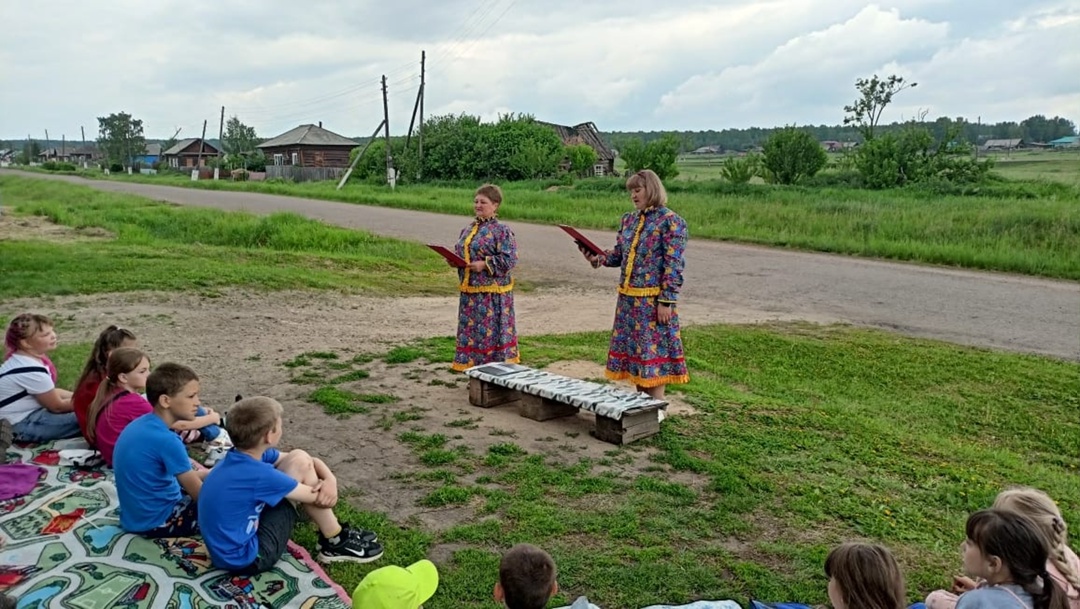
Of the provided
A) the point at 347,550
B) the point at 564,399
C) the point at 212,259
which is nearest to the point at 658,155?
the point at 212,259

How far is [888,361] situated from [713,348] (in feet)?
6.17

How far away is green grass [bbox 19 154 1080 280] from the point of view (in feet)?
55.3

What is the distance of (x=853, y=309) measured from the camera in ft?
40.3

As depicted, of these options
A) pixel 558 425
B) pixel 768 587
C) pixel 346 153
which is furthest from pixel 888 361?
pixel 346 153

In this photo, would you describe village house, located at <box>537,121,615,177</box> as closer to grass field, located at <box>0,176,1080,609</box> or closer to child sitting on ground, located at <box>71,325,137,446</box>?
grass field, located at <box>0,176,1080,609</box>

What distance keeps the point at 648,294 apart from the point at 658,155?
115 ft

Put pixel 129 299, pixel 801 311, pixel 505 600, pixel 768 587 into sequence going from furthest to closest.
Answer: pixel 801 311 < pixel 129 299 < pixel 768 587 < pixel 505 600

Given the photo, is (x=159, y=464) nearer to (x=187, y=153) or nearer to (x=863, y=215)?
(x=863, y=215)

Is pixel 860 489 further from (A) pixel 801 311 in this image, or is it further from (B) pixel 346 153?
(B) pixel 346 153

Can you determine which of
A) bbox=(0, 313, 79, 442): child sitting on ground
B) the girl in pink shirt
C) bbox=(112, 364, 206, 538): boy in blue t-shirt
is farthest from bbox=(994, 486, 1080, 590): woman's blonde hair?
bbox=(0, 313, 79, 442): child sitting on ground

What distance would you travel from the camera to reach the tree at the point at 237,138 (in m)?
79.0

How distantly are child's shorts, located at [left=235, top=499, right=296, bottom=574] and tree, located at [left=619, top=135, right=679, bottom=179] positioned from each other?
36.6 m

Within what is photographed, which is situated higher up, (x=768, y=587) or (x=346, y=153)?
(x=346, y=153)

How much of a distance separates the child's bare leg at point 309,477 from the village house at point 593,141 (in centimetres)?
5365
